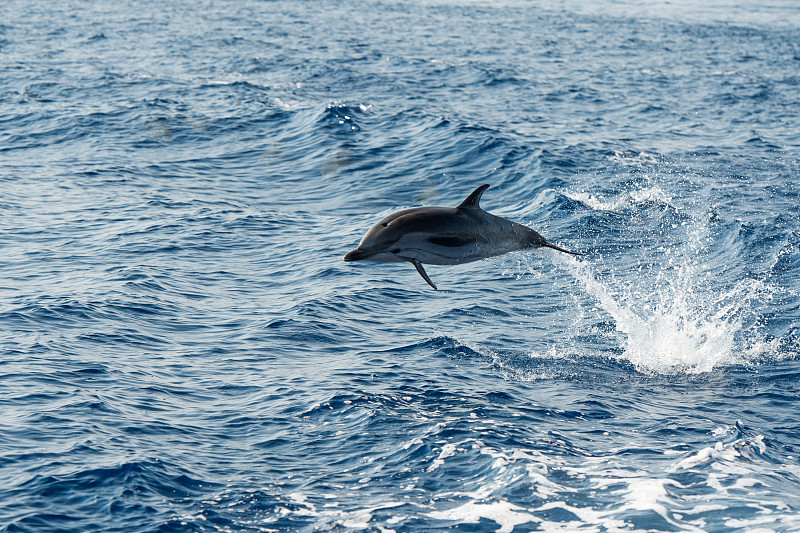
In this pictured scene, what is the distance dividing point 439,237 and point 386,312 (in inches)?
264

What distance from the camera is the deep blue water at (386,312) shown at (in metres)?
12.2

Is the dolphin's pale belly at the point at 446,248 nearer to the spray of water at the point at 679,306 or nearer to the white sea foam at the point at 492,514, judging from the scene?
the white sea foam at the point at 492,514

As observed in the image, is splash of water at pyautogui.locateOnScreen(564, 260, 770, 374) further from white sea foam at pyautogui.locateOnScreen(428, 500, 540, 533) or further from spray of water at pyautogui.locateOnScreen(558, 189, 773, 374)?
white sea foam at pyautogui.locateOnScreen(428, 500, 540, 533)

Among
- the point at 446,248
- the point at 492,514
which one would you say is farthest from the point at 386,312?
the point at 492,514

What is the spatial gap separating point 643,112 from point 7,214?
23.7 m

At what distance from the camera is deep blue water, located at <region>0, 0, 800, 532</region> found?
12.2m

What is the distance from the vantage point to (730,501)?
12.1 m

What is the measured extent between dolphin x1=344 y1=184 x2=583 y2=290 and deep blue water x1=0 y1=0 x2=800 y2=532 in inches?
105

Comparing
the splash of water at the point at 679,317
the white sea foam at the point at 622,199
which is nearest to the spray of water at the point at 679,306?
the splash of water at the point at 679,317

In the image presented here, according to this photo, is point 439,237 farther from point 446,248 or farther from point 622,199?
point 622,199

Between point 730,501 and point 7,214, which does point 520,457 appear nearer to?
point 730,501

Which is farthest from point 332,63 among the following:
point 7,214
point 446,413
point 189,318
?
point 446,413

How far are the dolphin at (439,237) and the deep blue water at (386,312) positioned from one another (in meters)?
2.67

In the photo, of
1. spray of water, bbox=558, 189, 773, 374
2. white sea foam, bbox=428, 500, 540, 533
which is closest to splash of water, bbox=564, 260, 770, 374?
spray of water, bbox=558, 189, 773, 374
